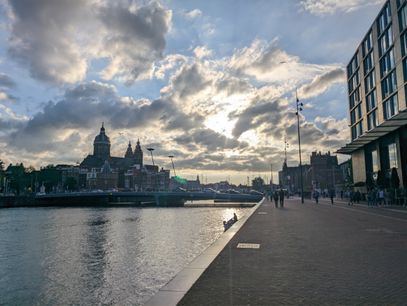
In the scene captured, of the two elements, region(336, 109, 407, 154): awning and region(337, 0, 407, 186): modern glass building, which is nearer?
region(336, 109, 407, 154): awning

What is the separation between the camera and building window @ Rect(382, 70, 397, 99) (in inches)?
1689

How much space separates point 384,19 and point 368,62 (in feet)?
27.6

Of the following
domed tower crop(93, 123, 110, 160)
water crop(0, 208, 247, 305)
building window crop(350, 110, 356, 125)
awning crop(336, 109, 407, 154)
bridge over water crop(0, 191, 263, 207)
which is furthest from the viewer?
domed tower crop(93, 123, 110, 160)

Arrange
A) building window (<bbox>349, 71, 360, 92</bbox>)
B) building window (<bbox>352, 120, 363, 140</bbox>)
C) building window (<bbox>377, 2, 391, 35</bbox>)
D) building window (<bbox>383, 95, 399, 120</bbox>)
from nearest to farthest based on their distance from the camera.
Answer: building window (<bbox>383, 95, 399, 120</bbox>)
building window (<bbox>377, 2, 391, 35</bbox>)
building window (<bbox>352, 120, 363, 140</bbox>)
building window (<bbox>349, 71, 360, 92</bbox>)

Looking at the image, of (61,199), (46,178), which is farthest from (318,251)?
(46,178)

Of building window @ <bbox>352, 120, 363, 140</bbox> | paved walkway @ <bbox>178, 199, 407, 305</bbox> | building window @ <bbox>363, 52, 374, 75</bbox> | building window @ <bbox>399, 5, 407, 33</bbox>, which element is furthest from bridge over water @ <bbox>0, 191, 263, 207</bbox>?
paved walkway @ <bbox>178, 199, 407, 305</bbox>

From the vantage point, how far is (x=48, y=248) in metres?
22.0

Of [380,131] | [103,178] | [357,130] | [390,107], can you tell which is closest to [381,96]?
[390,107]

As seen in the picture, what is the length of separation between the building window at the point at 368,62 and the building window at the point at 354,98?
5.12 m

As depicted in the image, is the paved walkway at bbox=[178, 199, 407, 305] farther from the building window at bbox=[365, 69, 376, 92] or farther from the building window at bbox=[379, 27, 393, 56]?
the building window at bbox=[365, 69, 376, 92]

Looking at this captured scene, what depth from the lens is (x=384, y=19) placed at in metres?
45.6

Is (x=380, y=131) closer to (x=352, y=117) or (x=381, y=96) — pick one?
(x=381, y=96)

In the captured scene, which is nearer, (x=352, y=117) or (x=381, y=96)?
(x=381, y=96)

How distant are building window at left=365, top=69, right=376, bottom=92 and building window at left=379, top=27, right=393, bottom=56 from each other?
4.64m
